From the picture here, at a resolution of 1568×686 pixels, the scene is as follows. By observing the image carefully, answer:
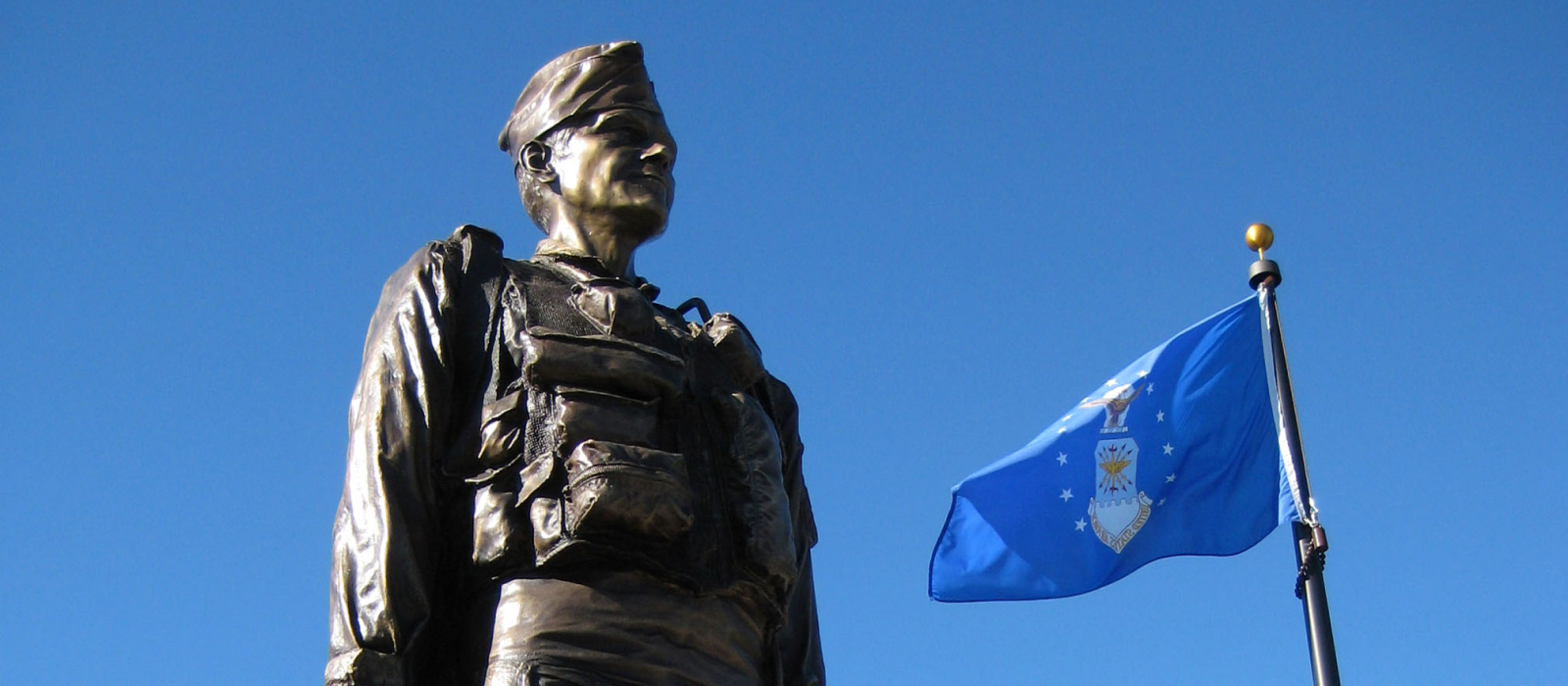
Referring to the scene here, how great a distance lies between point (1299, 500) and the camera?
12.4m

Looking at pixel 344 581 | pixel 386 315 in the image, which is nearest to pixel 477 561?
pixel 344 581

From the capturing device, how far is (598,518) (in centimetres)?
468

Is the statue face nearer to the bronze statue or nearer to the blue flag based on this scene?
the bronze statue

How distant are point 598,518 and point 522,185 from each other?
1494mm

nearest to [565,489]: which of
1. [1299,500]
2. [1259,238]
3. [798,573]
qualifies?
[798,573]

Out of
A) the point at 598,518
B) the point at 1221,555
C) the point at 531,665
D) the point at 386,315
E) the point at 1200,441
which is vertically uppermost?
the point at 1200,441

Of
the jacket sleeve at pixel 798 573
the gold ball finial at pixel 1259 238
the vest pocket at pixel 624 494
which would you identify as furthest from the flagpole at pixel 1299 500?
the vest pocket at pixel 624 494

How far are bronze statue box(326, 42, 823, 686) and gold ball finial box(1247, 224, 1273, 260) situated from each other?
29.4 ft

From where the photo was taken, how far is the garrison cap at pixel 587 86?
5766 mm

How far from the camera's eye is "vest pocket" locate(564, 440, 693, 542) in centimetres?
468

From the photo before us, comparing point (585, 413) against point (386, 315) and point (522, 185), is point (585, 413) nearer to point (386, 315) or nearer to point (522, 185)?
point (386, 315)

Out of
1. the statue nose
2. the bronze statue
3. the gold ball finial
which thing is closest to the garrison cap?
the statue nose

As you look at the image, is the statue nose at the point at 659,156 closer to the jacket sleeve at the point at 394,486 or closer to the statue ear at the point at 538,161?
the statue ear at the point at 538,161

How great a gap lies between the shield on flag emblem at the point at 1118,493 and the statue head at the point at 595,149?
8426 mm
